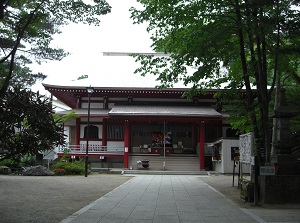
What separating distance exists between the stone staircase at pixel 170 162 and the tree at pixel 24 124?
18.6 meters

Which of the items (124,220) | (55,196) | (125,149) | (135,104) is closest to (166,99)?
(135,104)

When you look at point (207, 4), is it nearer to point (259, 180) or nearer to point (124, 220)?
point (259, 180)

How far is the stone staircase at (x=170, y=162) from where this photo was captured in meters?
26.3

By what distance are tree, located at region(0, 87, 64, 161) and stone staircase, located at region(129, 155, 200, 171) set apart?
18.6 m

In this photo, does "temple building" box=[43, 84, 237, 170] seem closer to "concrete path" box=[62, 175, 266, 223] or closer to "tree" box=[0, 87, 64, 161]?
"concrete path" box=[62, 175, 266, 223]

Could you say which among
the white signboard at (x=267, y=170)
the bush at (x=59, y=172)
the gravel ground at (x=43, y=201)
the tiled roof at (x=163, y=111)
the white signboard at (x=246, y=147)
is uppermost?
the tiled roof at (x=163, y=111)

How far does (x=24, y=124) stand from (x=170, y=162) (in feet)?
64.6

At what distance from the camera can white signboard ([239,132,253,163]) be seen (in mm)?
11430

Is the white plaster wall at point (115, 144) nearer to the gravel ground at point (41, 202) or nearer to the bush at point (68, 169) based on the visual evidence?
the bush at point (68, 169)

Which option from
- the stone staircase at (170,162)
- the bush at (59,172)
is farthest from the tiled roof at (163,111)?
the bush at (59,172)

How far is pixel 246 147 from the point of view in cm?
1200

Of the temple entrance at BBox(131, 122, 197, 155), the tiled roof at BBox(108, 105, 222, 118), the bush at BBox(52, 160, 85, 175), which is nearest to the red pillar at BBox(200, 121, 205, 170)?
the tiled roof at BBox(108, 105, 222, 118)

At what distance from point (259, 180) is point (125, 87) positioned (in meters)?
18.3

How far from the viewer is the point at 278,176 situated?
420 inches
